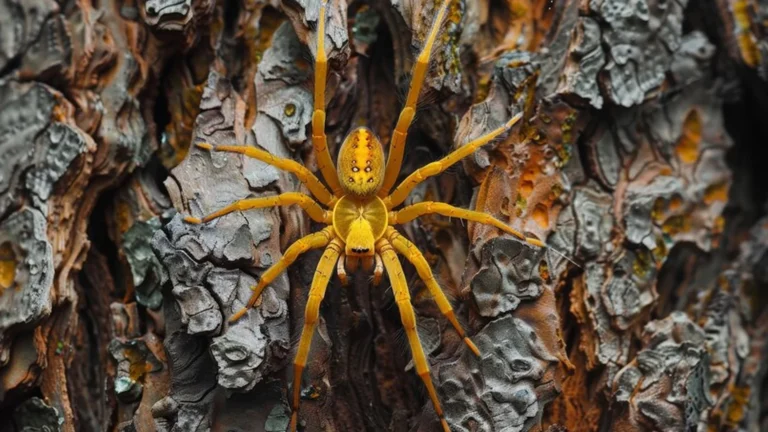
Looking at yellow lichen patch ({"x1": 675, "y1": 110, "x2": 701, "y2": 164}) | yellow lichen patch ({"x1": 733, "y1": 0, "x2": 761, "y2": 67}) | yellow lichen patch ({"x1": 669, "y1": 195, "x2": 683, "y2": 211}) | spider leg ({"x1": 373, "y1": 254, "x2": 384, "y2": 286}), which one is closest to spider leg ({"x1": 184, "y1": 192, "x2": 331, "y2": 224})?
spider leg ({"x1": 373, "y1": 254, "x2": 384, "y2": 286})

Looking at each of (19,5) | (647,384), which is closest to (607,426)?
(647,384)

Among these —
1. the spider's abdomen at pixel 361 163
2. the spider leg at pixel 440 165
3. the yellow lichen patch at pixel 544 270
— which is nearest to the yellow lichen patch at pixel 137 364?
the spider's abdomen at pixel 361 163

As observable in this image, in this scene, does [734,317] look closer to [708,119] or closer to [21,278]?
[708,119]

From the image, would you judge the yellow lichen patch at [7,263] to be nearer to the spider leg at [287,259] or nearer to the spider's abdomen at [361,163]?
the spider leg at [287,259]

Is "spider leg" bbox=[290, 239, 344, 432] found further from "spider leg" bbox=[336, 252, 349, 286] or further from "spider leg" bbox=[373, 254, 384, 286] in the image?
"spider leg" bbox=[373, 254, 384, 286]

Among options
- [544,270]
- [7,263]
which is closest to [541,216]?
[544,270]
